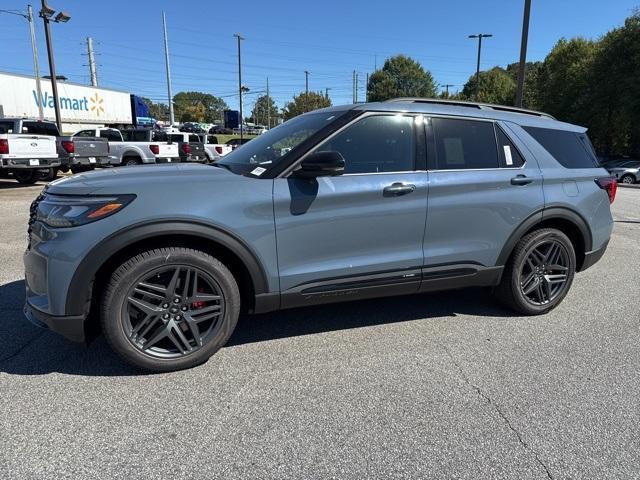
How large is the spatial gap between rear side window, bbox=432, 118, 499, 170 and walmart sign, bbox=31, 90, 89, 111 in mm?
32302

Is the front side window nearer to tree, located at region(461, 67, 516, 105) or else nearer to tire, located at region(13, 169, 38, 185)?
tire, located at region(13, 169, 38, 185)

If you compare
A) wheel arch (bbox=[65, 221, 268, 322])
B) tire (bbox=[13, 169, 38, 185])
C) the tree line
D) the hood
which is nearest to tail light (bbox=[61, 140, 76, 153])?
tire (bbox=[13, 169, 38, 185])

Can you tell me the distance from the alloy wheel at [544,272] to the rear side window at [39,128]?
616 inches

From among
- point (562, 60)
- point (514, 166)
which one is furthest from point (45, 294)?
point (562, 60)

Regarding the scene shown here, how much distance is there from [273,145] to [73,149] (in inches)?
501

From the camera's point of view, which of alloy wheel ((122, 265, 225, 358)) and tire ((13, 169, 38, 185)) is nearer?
alloy wheel ((122, 265, 225, 358))

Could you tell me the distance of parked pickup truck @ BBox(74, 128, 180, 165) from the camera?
17.7m

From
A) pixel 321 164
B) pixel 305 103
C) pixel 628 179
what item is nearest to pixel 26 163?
pixel 321 164

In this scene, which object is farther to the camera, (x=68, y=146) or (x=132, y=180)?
(x=68, y=146)

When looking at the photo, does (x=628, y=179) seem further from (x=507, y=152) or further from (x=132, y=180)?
(x=132, y=180)

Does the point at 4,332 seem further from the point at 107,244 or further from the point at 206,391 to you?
the point at 206,391

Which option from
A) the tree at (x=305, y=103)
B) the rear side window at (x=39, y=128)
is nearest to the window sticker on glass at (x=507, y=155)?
the rear side window at (x=39, y=128)

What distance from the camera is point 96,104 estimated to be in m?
35.8

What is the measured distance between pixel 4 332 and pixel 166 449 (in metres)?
2.09
